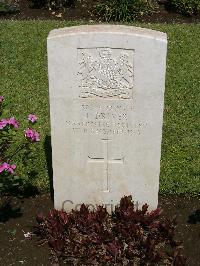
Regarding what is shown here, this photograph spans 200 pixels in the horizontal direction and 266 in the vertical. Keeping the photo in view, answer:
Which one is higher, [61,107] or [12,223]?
[61,107]

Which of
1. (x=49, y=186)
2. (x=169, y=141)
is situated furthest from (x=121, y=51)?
(x=169, y=141)

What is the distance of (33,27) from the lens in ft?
34.7

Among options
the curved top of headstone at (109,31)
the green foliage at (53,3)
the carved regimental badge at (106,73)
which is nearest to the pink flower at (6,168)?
the carved regimental badge at (106,73)

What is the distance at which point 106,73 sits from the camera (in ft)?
15.9

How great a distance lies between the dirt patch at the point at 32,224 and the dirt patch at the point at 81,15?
6262 mm

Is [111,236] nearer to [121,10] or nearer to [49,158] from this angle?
[49,158]

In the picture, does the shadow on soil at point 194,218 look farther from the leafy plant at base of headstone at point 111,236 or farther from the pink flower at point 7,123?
the pink flower at point 7,123

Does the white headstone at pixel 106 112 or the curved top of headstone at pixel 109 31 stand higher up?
the curved top of headstone at pixel 109 31

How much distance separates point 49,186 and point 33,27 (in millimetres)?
5102

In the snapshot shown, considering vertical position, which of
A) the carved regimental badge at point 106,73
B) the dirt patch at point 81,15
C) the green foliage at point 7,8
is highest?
the carved regimental badge at point 106,73

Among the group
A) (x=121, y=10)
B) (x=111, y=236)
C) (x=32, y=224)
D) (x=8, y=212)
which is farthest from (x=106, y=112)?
(x=121, y=10)

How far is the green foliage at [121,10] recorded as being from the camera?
11352 mm

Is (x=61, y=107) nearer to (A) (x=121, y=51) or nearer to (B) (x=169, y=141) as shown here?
(A) (x=121, y=51)

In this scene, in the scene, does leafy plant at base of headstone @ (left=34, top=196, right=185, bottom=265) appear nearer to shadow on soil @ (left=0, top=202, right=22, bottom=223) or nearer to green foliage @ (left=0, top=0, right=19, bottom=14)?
shadow on soil @ (left=0, top=202, right=22, bottom=223)
